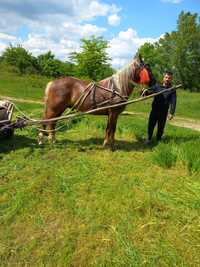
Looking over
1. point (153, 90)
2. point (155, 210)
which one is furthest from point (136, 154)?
point (155, 210)

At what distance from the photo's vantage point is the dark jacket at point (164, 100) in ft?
24.2

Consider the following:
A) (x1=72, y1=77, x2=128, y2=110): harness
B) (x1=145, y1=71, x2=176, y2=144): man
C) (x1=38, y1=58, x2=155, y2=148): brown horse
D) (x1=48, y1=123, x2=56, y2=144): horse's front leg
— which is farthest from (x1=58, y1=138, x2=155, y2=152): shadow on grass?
(x1=72, y1=77, x2=128, y2=110): harness

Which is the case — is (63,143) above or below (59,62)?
below

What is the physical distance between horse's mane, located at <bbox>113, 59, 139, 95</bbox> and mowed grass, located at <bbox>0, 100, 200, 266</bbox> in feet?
4.41

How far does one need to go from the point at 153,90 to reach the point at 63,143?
7.45 ft

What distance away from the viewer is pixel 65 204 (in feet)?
14.9

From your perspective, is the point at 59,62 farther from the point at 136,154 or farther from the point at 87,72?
the point at 136,154

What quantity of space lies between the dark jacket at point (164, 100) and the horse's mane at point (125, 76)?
615 mm

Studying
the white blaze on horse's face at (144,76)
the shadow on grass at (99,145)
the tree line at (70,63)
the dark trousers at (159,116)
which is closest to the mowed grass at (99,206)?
the shadow on grass at (99,145)

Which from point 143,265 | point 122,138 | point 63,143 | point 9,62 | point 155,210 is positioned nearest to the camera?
point 143,265

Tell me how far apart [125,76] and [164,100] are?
45.7 inches

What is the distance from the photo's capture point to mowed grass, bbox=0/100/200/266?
3.50 meters

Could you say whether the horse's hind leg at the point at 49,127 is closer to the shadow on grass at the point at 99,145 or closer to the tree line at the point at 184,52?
the shadow on grass at the point at 99,145

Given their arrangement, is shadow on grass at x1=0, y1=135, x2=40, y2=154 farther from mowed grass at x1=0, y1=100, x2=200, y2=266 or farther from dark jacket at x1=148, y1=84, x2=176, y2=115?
dark jacket at x1=148, y1=84, x2=176, y2=115
